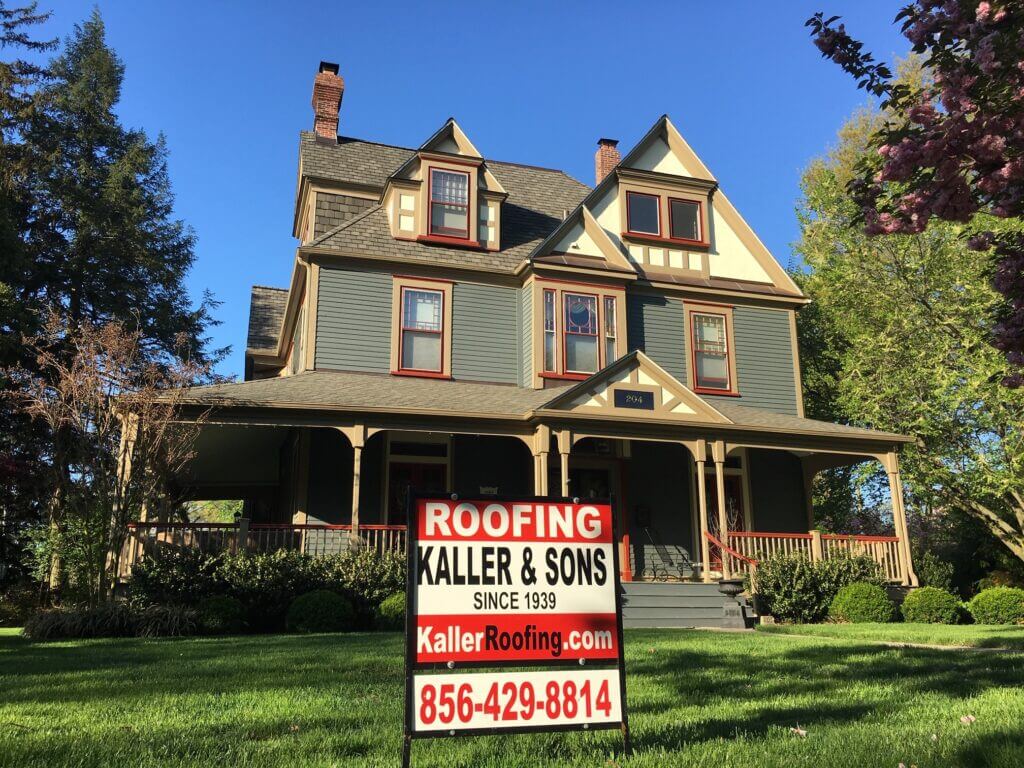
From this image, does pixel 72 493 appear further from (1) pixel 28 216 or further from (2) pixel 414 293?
(1) pixel 28 216

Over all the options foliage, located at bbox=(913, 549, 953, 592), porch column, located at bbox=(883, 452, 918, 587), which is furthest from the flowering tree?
foliage, located at bbox=(913, 549, 953, 592)

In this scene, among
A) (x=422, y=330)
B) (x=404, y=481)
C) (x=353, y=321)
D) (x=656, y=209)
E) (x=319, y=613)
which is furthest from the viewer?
(x=656, y=209)

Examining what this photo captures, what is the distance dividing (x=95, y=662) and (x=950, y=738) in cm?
695

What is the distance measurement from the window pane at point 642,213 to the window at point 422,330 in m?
5.09

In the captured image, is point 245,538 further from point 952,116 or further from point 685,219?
point 685,219

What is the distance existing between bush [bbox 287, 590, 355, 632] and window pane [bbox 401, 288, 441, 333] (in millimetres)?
6883

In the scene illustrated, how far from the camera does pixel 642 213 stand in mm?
19922

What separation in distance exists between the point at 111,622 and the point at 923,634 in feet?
35.2

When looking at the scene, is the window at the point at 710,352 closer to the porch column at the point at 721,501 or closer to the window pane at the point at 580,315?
the window pane at the point at 580,315

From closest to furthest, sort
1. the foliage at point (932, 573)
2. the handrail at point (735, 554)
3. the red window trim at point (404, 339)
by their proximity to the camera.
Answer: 1. the handrail at point (735, 554)
2. the red window trim at point (404, 339)
3. the foliage at point (932, 573)

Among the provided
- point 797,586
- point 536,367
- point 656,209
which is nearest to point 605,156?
point 656,209

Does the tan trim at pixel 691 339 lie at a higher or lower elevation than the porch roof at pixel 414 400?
higher

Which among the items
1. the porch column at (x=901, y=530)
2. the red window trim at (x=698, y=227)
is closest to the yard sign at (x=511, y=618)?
the porch column at (x=901, y=530)

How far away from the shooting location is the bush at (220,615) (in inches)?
464
